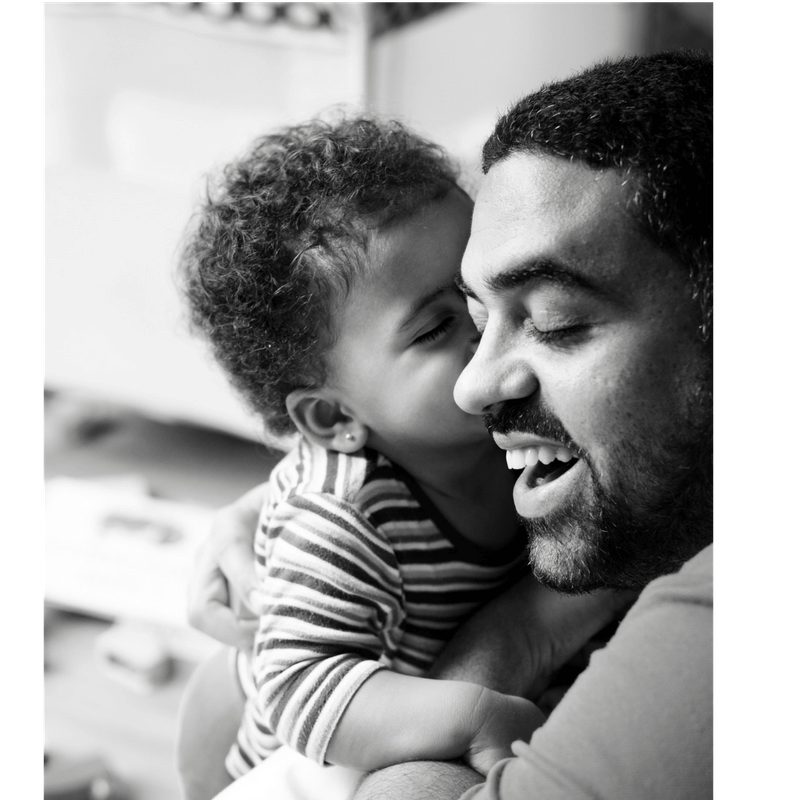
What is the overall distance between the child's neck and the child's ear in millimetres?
42

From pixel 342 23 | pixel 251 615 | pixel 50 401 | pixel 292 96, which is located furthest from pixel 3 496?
pixel 50 401

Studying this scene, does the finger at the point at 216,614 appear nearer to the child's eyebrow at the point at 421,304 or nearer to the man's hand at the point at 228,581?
the man's hand at the point at 228,581

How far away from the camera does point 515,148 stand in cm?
68

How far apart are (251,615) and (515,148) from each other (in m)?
0.62

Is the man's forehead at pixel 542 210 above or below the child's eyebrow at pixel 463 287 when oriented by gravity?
above

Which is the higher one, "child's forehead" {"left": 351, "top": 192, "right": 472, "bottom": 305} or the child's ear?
"child's forehead" {"left": 351, "top": 192, "right": 472, "bottom": 305}

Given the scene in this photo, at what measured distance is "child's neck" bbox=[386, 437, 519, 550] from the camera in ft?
2.90

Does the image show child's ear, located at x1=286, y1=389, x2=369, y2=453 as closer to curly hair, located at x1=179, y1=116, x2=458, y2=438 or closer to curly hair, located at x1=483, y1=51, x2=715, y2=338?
curly hair, located at x1=179, y1=116, x2=458, y2=438

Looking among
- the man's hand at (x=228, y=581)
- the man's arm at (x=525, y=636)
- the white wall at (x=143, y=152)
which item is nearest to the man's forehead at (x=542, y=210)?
the man's arm at (x=525, y=636)

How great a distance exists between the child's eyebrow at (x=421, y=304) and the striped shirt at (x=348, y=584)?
14 cm

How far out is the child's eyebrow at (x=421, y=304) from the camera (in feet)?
2.71

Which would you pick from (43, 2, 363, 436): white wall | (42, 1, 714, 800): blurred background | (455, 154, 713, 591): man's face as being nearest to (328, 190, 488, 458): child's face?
(455, 154, 713, 591): man's face

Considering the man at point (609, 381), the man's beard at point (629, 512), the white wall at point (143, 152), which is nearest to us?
the man at point (609, 381)

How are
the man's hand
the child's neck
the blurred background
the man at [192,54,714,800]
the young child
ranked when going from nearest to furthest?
1. the man at [192,54,714,800]
2. the young child
3. the child's neck
4. the man's hand
5. the blurred background
